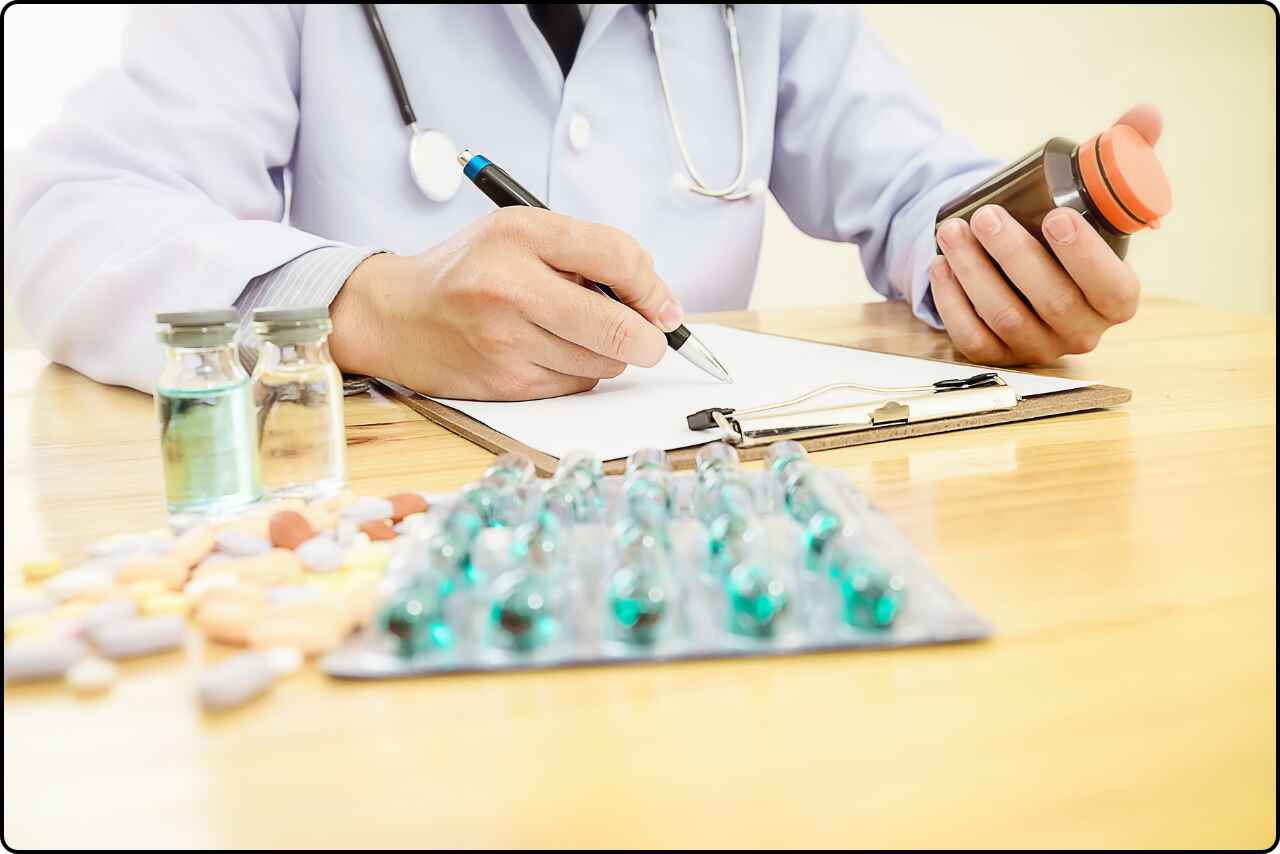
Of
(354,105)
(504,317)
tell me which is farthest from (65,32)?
(504,317)

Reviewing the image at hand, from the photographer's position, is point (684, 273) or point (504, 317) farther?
point (684, 273)

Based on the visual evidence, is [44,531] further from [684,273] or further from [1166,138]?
[1166,138]

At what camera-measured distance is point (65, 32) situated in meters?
2.03

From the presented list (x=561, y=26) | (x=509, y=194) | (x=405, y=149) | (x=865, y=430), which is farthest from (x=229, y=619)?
(x=561, y=26)

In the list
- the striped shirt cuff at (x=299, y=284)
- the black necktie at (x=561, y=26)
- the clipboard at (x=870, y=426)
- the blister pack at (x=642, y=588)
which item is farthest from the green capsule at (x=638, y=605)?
the black necktie at (x=561, y=26)

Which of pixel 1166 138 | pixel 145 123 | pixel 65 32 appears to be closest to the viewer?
pixel 145 123

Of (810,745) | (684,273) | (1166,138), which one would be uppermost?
(1166,138)

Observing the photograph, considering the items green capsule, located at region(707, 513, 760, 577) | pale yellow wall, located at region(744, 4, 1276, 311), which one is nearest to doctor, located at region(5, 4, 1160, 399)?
green capsule, located at region(707, 513, 760, 577)

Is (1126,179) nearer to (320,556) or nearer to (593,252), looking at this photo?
(593,252)

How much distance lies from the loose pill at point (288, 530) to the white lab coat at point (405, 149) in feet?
1.28

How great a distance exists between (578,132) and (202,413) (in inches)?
29.9

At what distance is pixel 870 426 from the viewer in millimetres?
638

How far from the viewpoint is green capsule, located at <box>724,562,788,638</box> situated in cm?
32

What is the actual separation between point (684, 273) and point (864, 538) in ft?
3.01
